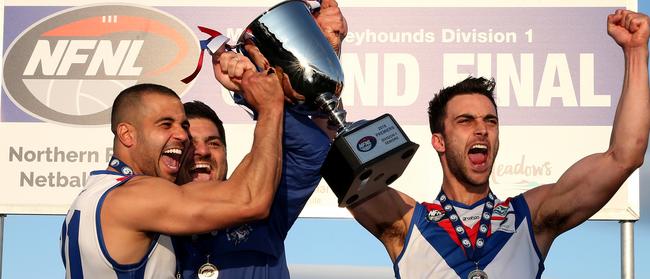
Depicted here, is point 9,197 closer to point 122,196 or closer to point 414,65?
point 414,65

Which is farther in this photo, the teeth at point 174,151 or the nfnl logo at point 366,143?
the teeth at point 174,151

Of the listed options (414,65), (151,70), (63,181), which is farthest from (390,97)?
(63,181)

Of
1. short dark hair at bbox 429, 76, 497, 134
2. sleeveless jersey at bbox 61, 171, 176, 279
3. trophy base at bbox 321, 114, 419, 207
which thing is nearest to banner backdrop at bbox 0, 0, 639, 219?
short dark hair at bbox 429, 76, 497, 134

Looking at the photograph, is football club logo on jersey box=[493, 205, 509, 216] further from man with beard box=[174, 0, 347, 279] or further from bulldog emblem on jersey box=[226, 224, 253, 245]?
bulldog emblem on jersey box=[226, 224, 253, 245]

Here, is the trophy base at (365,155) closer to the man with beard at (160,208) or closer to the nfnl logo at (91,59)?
the man with beard at (160,208)

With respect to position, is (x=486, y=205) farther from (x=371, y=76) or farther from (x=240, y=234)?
(x=371, y=76)

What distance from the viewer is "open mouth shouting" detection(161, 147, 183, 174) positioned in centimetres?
455

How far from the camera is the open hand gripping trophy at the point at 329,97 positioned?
398cm

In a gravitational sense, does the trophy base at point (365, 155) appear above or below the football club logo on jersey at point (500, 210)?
above

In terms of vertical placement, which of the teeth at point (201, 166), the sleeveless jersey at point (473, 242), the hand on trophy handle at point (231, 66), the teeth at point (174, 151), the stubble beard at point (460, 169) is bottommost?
the sleeveless jersey at point (473, 242)

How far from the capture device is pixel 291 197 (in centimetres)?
455

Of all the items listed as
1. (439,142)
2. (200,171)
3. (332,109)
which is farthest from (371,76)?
(332,109)

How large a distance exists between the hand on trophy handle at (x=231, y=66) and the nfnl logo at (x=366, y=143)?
2.03 ft

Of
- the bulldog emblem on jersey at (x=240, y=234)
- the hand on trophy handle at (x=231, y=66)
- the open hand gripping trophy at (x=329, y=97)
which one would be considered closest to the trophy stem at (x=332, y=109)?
the open hand gripping trophy at (x=329, y=97)
